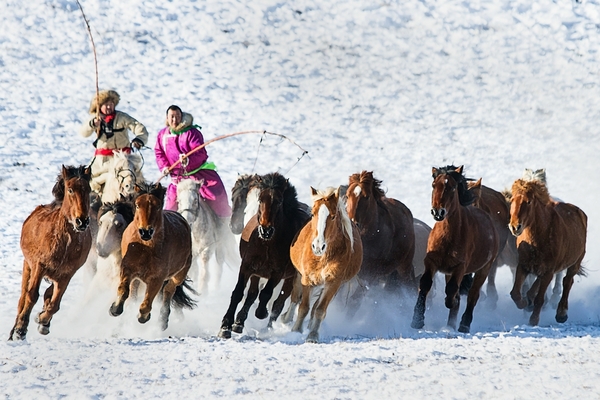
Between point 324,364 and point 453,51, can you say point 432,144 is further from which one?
point 324,364

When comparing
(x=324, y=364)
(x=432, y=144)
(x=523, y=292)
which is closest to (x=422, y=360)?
(x=324, y=364)

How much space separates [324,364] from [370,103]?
1775cm

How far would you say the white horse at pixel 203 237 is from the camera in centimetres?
1142

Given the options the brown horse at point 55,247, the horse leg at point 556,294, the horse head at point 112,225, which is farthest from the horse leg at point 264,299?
the horse leg at point 556,294

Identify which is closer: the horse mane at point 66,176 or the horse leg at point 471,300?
the horse mane at point 66,176

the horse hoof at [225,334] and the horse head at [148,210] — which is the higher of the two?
the horse head at [148,210]

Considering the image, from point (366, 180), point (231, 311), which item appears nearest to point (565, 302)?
point (366, 180)

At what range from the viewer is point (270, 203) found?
346 inches

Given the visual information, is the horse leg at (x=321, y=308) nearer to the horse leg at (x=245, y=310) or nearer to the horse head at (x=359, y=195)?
the horse leg at (x=245, y=310)

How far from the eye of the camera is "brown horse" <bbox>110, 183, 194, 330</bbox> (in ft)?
27.0

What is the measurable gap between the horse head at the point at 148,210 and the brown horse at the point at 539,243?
416cm

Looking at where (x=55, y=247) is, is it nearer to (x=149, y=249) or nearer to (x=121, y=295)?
(x=121, y=295)

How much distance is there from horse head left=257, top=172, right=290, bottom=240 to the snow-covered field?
107 centimetres

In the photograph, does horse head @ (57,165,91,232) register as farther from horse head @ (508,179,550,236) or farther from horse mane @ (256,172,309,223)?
horse head @ (508,179,550,236)
